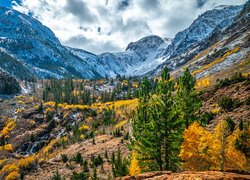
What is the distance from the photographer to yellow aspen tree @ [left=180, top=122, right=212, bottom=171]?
3127 cm

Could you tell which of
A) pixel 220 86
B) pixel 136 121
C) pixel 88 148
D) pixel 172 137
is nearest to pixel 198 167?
pixel 172 137

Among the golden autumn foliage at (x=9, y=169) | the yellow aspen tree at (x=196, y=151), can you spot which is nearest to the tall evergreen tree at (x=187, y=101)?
the yellow aspen tree at (x=196, y=151)

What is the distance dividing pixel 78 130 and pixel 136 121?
126212 millimetres

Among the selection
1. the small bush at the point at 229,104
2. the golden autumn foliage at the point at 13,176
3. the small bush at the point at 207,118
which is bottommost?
the golden autumn foliage at the point at 13,176

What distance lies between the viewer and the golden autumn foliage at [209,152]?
30.7 metres

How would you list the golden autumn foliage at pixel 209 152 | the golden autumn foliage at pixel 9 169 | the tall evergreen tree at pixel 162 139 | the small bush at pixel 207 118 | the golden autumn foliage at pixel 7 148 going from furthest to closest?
the golden autumn foliage at pixel 7 148 → the golden autumn foliage at pixel 9 169 → the small bush at pixel 207 118 → the tall evergreen tree at pixel 162 139 → the golden autumn foliage at pixel 209 152

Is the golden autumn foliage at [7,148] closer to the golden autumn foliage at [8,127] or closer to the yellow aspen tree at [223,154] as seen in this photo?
the golden autumn foliage at [8,127]

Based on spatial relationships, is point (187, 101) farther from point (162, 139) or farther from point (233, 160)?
point (233, 160)

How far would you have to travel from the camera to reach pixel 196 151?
31.9 meters

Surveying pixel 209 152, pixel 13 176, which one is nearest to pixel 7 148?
pixel 13 176

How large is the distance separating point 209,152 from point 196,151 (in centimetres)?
169

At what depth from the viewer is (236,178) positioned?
1595 cm

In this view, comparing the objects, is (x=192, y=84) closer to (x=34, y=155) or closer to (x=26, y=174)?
(x=26, y=174)

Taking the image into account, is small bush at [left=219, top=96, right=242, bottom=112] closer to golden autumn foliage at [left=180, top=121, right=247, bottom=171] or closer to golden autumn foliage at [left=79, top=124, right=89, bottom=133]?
golden autumn foliage at [left=180, top=121, right=247, bottom=171]
